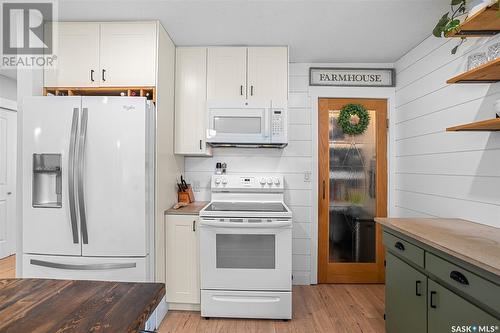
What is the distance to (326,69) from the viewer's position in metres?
3.00

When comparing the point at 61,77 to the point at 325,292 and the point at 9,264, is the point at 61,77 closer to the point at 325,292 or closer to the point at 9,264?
the point at 9,264

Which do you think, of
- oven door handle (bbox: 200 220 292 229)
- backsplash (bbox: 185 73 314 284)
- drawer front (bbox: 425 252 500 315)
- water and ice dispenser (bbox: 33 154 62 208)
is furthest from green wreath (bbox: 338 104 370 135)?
water and ice dispenser (bbox: 33 154 62 208)

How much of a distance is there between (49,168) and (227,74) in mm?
1746

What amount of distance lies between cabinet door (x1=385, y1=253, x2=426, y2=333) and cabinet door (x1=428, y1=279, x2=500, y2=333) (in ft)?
0.20

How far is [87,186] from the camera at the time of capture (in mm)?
1937

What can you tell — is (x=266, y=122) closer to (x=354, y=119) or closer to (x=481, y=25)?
(x=354, y=119)

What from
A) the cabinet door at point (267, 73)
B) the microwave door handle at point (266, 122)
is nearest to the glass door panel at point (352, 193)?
the cabinet door at point (267, 73)

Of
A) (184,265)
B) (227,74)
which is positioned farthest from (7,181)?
(227,74)

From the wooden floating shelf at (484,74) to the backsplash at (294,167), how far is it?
5.03 ft

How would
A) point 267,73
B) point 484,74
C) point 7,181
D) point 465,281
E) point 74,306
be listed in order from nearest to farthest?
1. point 74,306
2. point 465,281
3. point 484,74
4. point 267,73
5. point 7,181

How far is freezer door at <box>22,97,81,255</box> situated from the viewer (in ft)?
6.34

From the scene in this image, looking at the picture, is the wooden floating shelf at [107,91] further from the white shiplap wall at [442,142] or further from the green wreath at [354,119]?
the white shiplap wall at [442,142]

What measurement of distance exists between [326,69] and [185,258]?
2.56 meters

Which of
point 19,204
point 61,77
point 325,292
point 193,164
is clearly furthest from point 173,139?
point 325,292
